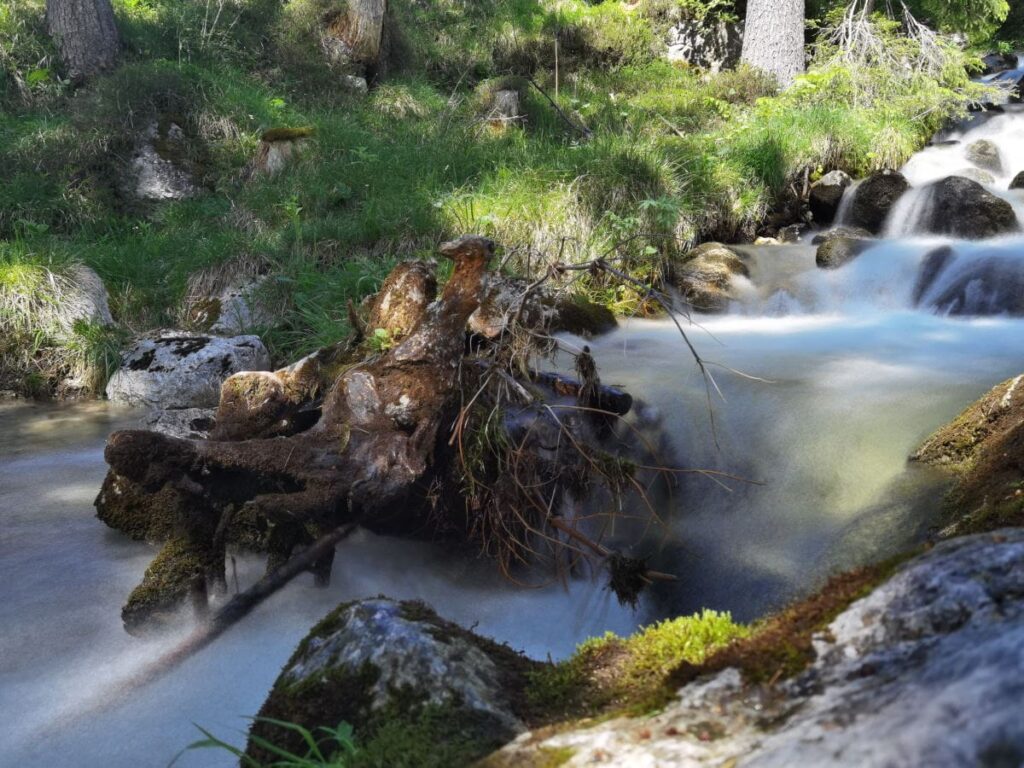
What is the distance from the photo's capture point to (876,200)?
9039 millimetres

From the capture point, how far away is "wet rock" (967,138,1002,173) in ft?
33.4

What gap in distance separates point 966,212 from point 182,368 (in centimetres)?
741

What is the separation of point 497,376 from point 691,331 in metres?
3.25

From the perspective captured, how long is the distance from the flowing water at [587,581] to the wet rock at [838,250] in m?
2.13

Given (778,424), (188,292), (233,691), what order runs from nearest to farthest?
(233,691) → (778,424) → (188,292)

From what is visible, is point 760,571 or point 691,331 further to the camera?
point 691,331

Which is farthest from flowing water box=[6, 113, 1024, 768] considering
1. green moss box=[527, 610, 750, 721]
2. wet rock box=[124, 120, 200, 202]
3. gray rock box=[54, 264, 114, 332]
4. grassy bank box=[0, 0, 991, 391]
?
wet rock box=[124, 120, 200, 202]

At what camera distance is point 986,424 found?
3354mm

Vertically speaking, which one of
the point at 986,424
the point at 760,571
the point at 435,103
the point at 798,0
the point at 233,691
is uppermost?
the point at 798,0

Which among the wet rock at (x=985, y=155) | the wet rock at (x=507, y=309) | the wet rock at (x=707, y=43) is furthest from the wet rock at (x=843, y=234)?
the wet rock at (x=707, y=43)

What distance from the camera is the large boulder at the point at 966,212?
8.15 metres

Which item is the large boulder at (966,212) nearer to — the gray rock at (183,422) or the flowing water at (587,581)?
the flowing water at (587,581)

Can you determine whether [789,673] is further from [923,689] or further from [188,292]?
[188,292]

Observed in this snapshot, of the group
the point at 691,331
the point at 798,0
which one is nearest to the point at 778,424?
the point at 691,331
